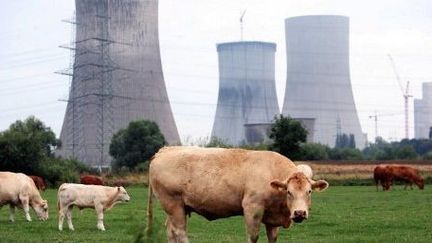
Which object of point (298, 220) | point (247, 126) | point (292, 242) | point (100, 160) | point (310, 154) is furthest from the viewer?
point (247, 126)

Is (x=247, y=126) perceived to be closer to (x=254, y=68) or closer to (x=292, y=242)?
(x=254, y=68)

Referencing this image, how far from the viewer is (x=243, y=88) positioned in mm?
83062

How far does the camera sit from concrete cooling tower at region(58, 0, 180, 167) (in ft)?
181

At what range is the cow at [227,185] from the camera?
6.96 m

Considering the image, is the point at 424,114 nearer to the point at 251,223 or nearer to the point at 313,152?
the point at 313,152

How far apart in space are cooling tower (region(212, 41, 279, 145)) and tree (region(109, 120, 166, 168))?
17407 millimetres

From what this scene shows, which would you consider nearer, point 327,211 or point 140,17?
point 327,211

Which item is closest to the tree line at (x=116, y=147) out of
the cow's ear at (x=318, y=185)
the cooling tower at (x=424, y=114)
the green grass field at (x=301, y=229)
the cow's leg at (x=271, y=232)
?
the green grass field at (x=301, y=229)

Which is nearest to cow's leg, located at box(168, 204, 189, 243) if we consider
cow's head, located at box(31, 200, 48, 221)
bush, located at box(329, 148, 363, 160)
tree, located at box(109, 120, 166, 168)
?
cow's head, located at box(31, 200, 48, 221)

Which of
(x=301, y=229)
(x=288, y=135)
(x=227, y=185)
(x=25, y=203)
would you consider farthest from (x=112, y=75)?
(x=227, y=185)

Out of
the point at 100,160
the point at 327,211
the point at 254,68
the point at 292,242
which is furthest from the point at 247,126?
the point at 292,242

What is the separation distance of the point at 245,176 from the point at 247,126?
68290mm

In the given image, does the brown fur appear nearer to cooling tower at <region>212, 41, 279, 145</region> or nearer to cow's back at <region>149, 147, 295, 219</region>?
cow's back at <region>149, 147, 295, 219</region>

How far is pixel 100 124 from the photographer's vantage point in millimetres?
56938
